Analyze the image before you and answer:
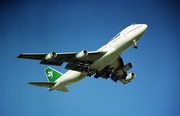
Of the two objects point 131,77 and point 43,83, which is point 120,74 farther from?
point 43,83

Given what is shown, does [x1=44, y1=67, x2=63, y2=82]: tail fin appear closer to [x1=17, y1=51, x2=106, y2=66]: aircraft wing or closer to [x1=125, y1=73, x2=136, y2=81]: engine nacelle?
[x1=17, y1=51, x2=106, y2=66]: aircraft wing

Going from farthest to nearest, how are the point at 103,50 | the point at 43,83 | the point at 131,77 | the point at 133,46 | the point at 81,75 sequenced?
the point at 131,77, the point at 43,83, the point at 81,75, the point at 103,50, the point at 133,46

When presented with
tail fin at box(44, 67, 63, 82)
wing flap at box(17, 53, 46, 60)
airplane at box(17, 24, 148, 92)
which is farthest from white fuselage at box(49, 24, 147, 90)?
tail fin at box(44, 67, 63, 82)

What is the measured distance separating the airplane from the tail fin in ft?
8.88

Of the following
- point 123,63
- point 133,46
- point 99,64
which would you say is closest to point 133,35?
point 133,46

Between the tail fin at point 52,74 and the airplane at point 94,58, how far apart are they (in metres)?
2.71

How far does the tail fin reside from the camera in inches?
1422

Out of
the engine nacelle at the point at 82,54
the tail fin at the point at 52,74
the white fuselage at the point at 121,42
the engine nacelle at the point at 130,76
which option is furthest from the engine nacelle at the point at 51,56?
the engine nacelle at the point at 130,76

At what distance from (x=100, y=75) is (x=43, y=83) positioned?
31.0 feet

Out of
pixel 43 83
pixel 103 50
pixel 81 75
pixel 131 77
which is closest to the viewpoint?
pixel 103 50

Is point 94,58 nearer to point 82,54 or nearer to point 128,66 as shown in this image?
point 82,54

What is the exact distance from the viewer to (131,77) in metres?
35.2

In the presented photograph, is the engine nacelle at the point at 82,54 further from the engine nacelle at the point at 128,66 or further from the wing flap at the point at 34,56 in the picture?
the engine nacelle at the point at 128,66

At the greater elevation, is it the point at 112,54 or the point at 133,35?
the point at 133,35
